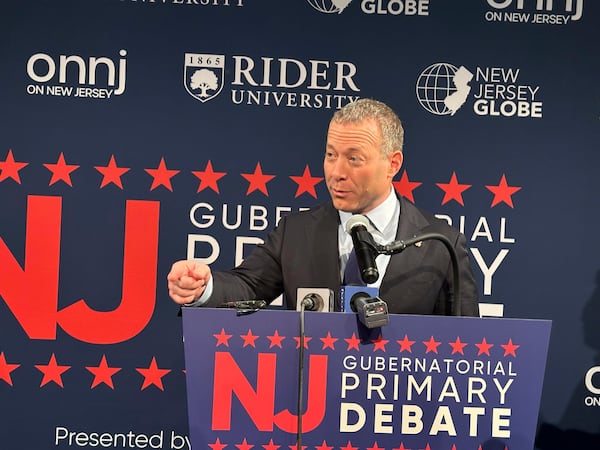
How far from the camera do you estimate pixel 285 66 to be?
11.2ft

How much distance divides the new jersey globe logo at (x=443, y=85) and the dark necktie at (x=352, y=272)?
3.86ft

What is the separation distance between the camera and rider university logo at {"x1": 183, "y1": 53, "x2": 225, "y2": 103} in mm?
3396

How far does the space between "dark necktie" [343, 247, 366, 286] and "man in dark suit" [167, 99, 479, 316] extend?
0.02 metres

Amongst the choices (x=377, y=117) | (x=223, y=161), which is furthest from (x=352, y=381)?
(x=223, y=161)

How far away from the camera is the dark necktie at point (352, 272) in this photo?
2.44 m

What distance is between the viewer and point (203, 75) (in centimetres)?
340

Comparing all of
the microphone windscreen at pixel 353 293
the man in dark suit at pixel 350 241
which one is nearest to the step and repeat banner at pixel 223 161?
the man in dark suit at pixel 350 241

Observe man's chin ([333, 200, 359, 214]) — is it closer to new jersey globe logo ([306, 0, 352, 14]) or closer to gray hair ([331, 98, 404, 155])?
gray hair ([331, 98, 404, 155])

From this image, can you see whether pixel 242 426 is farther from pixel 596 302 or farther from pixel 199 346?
pixel 596 302

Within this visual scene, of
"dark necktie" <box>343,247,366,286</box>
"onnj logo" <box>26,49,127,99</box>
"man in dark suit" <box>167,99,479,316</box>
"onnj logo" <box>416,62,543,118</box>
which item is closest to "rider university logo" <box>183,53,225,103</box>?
"onnj logo" <box>26,49,127,99</box>

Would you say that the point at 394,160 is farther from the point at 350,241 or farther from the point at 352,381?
the point at 352,381

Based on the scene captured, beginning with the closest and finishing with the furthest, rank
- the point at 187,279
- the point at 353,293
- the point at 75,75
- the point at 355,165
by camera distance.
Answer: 1. the point at 353,293
2. the point at 187,279
3. the point at 355,165
4. the point at 75,75

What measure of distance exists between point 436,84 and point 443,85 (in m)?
0.03

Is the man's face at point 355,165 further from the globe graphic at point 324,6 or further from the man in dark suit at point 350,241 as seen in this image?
the globe graphic at point 324,6
